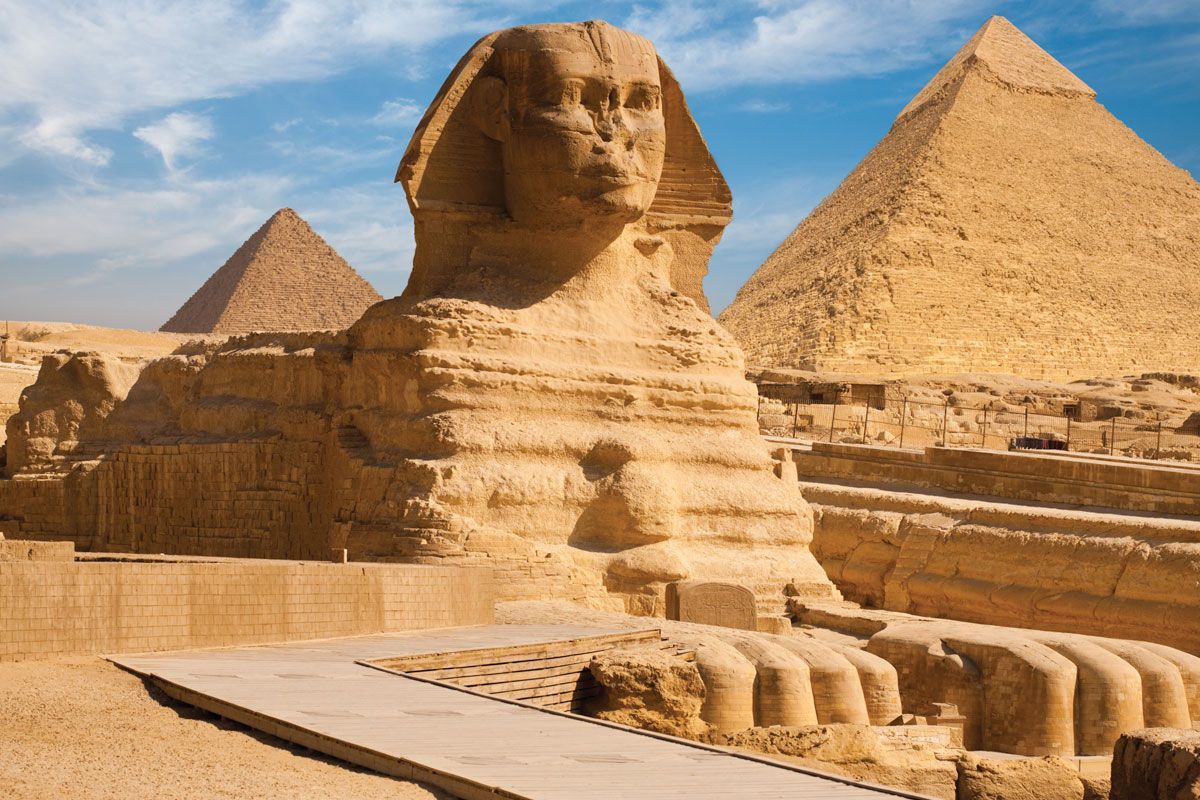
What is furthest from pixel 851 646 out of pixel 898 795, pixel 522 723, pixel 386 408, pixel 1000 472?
pixel 1000 472

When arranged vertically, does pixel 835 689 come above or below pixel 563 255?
Result: below

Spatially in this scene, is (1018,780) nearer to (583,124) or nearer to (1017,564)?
(583,124)

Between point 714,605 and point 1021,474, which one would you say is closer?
point 714,605

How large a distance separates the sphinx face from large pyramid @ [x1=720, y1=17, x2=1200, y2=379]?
291 feet

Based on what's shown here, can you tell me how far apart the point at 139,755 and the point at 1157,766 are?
399cm

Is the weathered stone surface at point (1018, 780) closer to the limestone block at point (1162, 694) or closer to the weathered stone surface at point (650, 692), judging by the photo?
the weathered stone surface at point (650, 692)

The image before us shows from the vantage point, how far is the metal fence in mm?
28811

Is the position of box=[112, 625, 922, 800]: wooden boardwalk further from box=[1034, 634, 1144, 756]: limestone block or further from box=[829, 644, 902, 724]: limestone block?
box=[1034, 634, 1144, 756]: limestone block

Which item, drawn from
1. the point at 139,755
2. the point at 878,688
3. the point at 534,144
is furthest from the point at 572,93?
the point at 139,755

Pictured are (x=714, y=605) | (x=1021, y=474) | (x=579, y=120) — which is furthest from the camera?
(x=1021, y=474)

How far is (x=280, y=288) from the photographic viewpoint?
40938 millimetres

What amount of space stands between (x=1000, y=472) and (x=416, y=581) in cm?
1083

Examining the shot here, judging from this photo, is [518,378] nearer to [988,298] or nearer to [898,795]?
[898,795]

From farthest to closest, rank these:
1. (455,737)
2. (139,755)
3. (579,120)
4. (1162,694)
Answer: (579,120) < (1162,694) < (455,737) < (139,755)
